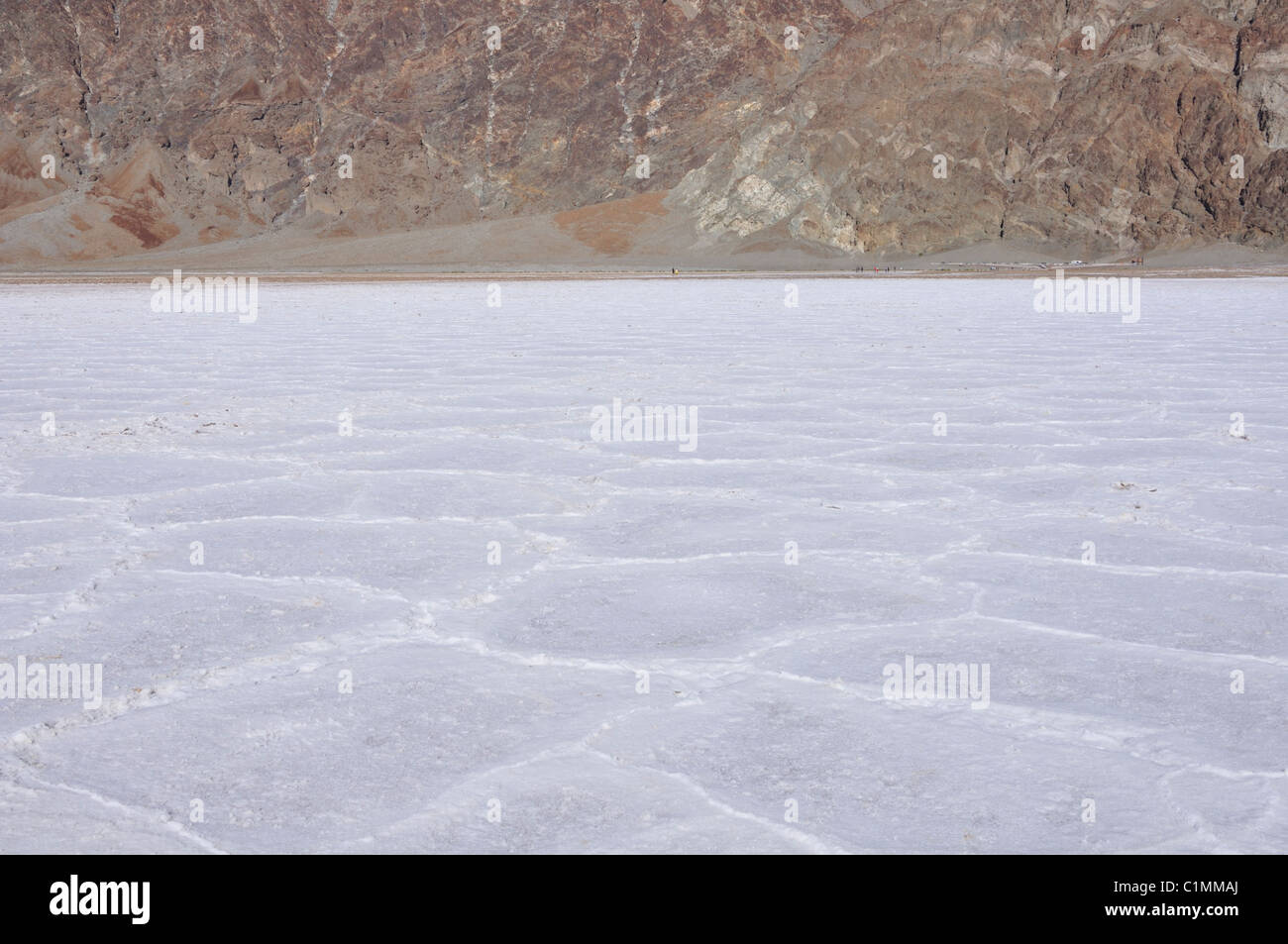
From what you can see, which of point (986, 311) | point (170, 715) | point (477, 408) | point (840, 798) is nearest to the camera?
point (840, 798)

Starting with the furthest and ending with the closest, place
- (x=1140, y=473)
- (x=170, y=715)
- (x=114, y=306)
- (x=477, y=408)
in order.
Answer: (x=114, y=306) → (x=477, y=408) → (x=1140, y=473) → (x=170, y=715)

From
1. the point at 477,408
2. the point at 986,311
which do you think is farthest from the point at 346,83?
the point at 477,408

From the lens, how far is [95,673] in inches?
122

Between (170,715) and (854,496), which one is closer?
(170,715)

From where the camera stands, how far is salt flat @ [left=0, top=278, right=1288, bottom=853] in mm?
2367

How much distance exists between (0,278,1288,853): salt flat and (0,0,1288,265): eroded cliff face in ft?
168

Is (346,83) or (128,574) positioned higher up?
(346,83)

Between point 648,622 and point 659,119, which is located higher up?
point 659,119

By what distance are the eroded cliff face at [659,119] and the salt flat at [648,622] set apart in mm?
51217

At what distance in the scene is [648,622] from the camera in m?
3.53

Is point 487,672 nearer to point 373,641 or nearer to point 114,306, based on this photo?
point 373,641

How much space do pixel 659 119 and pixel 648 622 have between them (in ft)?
227

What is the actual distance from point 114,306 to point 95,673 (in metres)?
20.3
